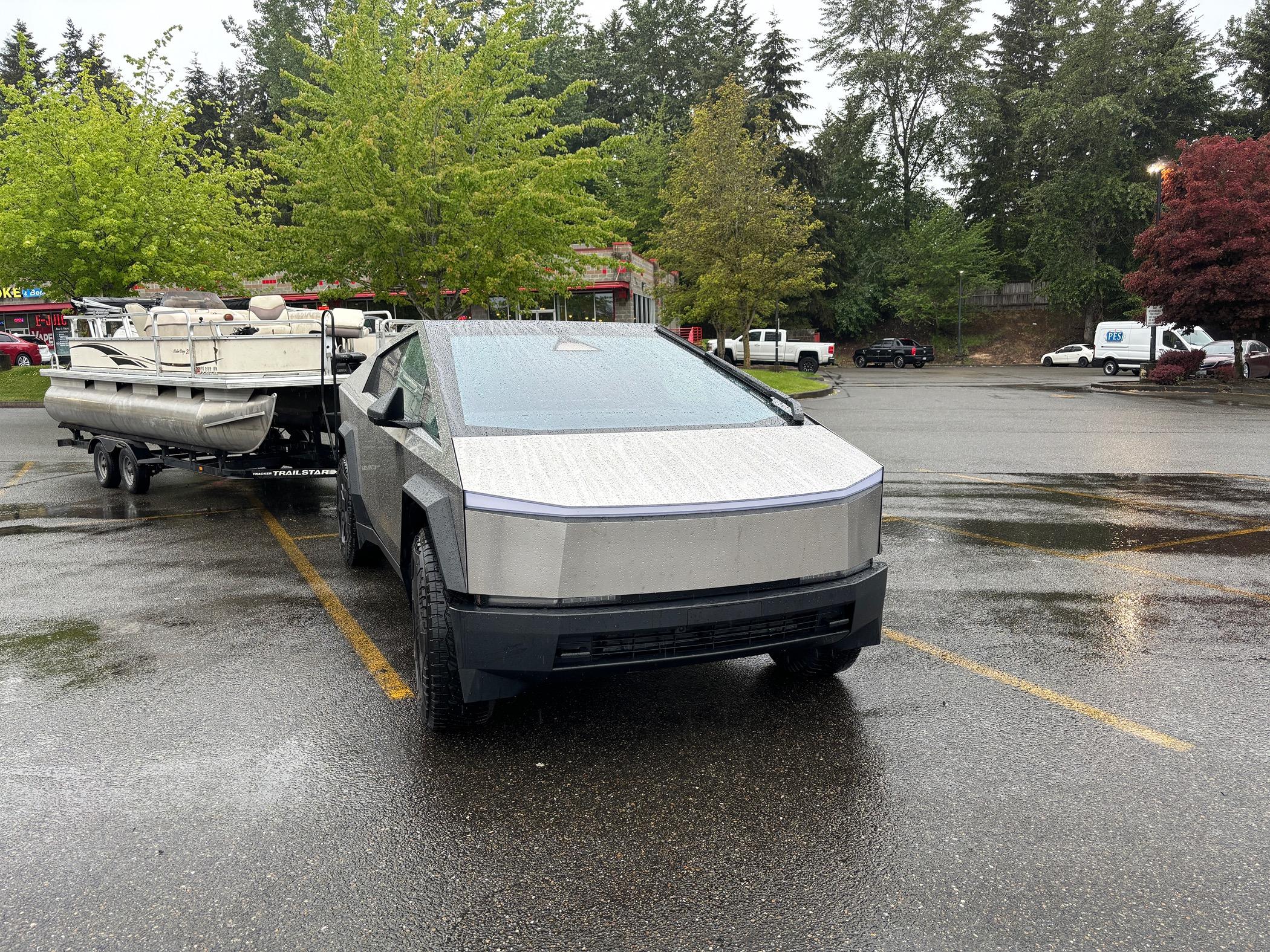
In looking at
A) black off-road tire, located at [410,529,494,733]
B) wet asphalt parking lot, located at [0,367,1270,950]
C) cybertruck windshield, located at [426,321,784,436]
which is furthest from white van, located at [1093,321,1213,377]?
black off-road tire, located at [410,529,494,733]

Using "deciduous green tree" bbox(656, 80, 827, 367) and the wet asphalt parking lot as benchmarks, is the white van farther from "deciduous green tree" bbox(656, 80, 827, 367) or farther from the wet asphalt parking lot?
the wet asphalt parking lot

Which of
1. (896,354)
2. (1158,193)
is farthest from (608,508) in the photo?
(896,354)

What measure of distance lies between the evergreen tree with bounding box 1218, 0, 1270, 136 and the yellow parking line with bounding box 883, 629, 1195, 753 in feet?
199

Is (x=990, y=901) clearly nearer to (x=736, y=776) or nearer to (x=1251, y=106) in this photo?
(x=736, y=776)

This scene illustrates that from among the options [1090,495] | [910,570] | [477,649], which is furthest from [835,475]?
[1090,495]

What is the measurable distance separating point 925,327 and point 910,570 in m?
57.3

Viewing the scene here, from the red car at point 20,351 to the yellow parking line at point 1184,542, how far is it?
1528 inches

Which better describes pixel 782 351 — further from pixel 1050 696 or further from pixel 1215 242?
pixel 1050 696

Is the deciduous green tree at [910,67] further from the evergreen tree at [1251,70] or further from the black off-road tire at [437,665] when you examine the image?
the black off-road tire at [437,665]

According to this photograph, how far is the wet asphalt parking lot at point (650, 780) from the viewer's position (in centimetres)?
274

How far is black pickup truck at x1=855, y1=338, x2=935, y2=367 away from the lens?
51688 millimetres

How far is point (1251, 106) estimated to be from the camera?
55844 millimetres

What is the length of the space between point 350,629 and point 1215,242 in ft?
103

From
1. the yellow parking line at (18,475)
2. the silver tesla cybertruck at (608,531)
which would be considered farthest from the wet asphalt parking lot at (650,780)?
the yellow parking line at (18,475)
